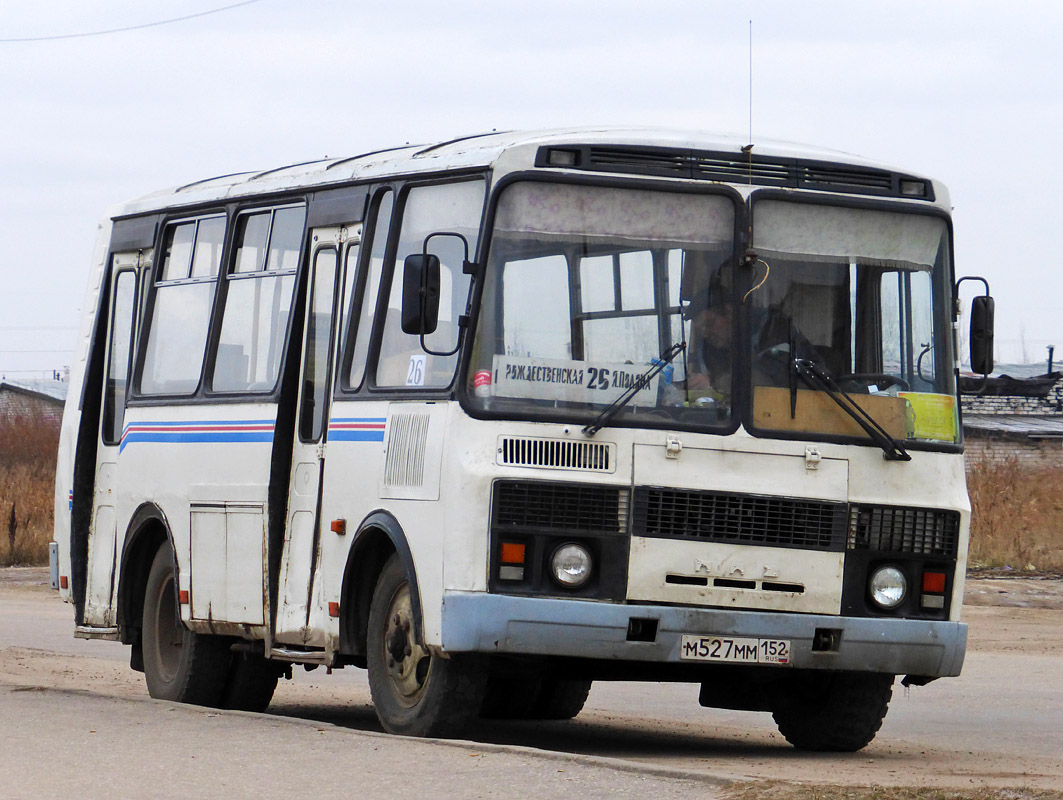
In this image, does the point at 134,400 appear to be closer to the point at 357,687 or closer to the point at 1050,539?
the point at 357,687

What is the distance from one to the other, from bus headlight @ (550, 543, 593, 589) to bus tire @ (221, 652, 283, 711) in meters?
4.00

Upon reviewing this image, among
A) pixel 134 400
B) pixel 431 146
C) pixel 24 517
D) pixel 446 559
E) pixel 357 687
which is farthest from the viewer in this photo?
pixel 24 517

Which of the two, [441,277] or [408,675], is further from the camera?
[408,675]

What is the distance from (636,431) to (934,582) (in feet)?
5.82

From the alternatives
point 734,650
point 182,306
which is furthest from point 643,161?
point 182,306

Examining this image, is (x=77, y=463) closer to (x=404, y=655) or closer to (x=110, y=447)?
(x=110, y=447)

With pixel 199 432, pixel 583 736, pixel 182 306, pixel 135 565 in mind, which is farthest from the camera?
pixel 135 565

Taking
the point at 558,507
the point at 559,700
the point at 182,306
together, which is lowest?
the point at 559,700

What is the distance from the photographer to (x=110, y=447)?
14.4m

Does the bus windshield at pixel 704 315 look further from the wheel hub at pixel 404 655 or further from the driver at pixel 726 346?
the wheel hub at pixel 404 655

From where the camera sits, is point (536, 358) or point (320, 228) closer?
point (536, 358)

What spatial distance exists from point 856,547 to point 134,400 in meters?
5.61

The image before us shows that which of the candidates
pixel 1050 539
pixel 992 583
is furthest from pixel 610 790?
pixel 1050 539

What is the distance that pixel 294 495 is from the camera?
11.9m
